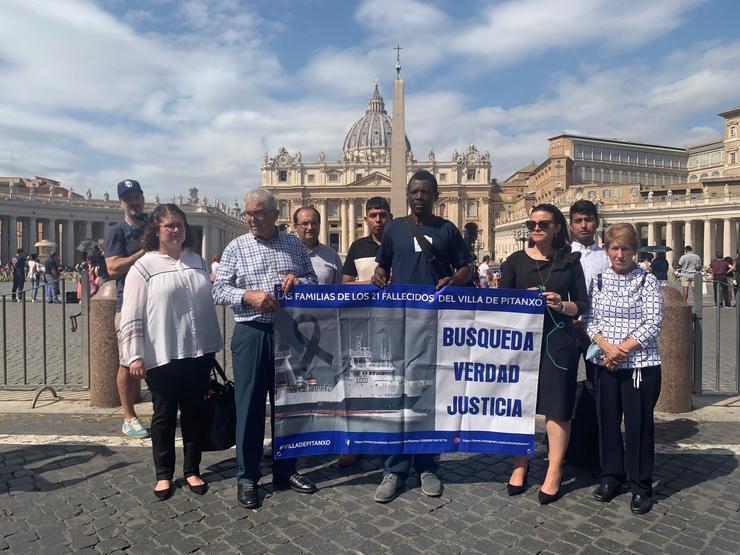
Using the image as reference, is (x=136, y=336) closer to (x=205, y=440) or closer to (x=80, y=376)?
(x=205, y=440)

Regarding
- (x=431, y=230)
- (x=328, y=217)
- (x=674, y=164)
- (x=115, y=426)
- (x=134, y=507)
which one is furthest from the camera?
(x=328, y=217)

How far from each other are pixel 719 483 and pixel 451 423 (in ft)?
6.51

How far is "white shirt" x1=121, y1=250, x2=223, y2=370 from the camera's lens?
12.3 ft

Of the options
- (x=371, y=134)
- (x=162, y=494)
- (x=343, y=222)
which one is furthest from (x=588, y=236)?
(x=371, y=134)

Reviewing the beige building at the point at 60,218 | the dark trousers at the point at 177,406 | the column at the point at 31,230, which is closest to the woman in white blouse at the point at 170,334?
the dark trousers at the point at 177,406

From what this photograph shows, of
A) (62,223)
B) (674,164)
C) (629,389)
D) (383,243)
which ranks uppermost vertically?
(674,164)

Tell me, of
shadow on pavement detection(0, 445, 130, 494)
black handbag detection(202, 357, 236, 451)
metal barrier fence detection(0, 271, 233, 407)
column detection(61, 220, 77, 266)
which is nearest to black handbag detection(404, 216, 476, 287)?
metal barrier fence detection(0, 271, 233, 407)

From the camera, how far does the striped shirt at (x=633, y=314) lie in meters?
3.66

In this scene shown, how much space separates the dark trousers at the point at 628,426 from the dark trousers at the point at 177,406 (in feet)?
9.38

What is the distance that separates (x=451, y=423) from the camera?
4.04 metres

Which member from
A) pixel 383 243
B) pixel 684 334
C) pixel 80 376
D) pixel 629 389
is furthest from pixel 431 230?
pixel 80 376

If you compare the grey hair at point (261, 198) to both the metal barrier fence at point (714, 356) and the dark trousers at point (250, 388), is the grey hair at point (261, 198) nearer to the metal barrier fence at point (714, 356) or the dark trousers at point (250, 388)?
the dark trousers at point (250, 388)

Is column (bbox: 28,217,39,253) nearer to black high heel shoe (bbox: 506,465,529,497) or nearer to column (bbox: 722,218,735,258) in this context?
black high heel shoe (bbox: 506,465,529,497)

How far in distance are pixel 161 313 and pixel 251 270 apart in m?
0.68
